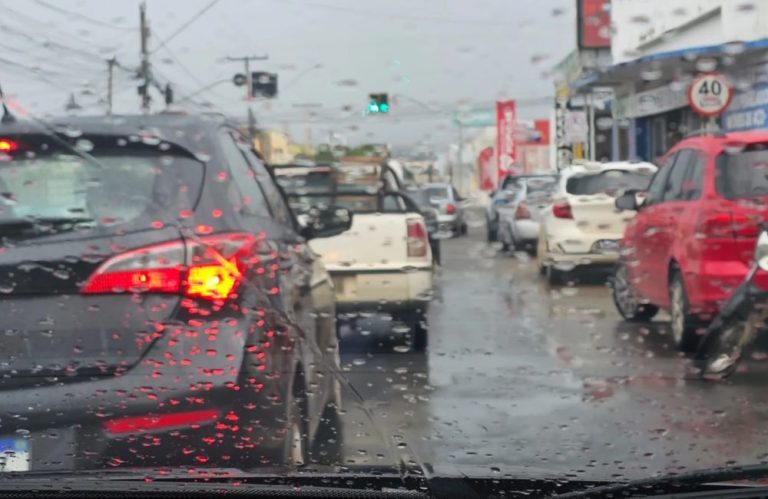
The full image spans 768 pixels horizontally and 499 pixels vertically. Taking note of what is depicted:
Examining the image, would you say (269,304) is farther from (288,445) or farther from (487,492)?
(487,492)

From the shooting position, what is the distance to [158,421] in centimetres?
372

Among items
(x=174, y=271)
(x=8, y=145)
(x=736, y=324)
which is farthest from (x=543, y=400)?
(x=8, y=145)

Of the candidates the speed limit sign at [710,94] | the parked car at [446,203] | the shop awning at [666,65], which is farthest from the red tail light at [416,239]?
the speed limit sign at [710,94]

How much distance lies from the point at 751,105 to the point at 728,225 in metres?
6.78

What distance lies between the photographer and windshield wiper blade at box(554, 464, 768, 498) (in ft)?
8.95

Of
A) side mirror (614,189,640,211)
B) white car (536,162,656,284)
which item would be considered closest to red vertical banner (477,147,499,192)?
white car (536,162,656,284)

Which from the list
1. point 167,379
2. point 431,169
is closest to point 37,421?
point 167,379

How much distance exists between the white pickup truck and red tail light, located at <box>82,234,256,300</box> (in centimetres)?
292

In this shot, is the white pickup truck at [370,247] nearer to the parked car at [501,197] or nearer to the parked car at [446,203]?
the parked car at [446,203]

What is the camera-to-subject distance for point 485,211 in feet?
62.8

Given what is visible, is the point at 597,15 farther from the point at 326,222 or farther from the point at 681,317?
the point at 326,222

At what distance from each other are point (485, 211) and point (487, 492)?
1633 centimetres

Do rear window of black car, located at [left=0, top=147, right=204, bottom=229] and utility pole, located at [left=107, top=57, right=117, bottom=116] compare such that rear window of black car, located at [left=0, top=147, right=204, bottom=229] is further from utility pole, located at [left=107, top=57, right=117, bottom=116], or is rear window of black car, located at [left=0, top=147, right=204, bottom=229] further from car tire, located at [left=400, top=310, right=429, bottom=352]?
car tire, located at [left=400, top=310, right=429, bottom=352]

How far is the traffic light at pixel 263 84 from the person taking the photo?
616 cm
